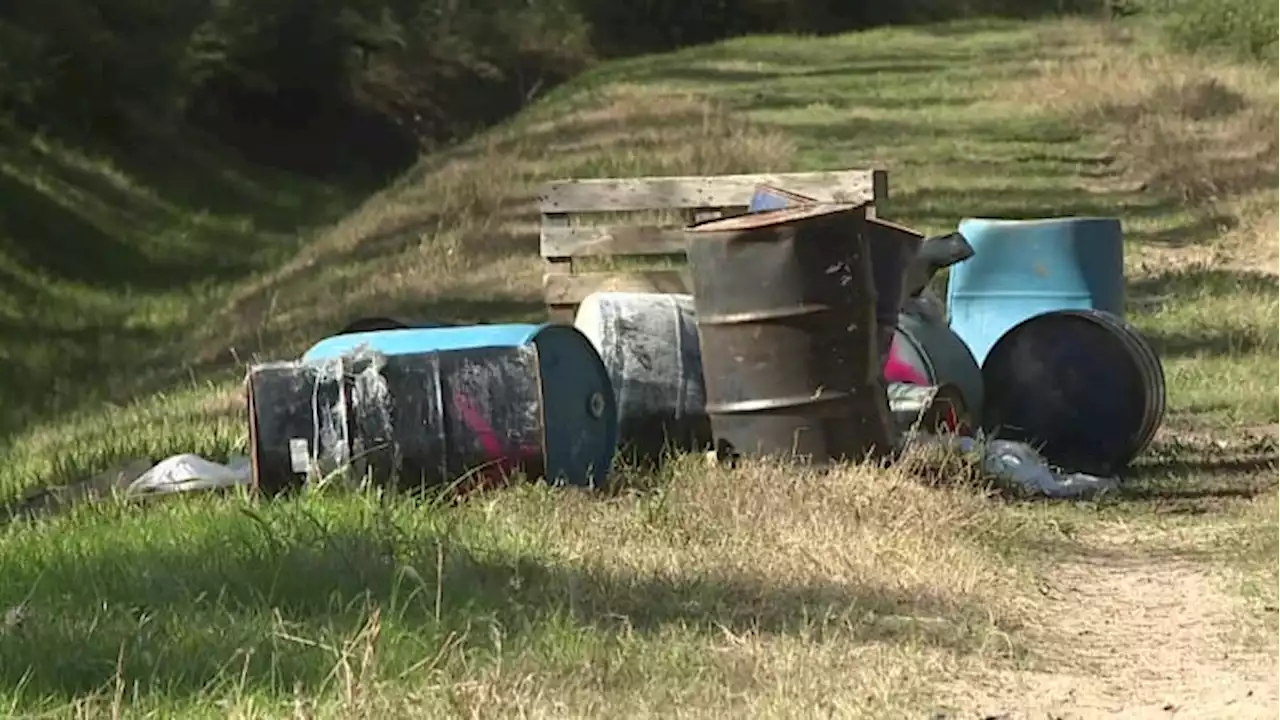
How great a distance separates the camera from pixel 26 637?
18.1 ft

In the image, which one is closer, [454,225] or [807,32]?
A: [454,225]

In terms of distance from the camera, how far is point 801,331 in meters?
8.41

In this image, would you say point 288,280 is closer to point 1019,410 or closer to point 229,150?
point 1019,410

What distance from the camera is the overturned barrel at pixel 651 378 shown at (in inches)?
341

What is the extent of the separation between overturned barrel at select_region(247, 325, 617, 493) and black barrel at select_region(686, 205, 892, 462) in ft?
3.11

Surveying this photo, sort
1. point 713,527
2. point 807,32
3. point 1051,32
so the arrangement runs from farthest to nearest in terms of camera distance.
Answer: point 807,32 < point 1051,32 < point 713,527

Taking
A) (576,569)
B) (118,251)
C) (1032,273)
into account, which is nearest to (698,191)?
(1032,273)

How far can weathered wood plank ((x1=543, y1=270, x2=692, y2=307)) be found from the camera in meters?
11.4

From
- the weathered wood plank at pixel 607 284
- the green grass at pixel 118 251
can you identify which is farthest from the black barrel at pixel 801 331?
the green grass at pixel 118 251

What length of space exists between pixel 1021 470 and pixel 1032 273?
2400 mm

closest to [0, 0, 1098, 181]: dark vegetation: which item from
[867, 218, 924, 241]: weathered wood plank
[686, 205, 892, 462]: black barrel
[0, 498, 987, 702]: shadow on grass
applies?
[867, 218, 924, 241]: weathered wood plank

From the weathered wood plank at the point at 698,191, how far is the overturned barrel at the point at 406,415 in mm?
4198

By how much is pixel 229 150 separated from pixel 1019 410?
33.8 metres

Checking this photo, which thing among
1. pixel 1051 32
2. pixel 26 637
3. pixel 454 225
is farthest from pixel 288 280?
pixel 1051 32
